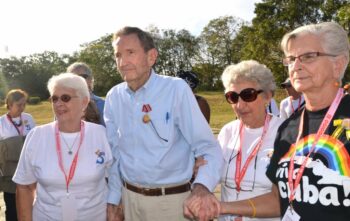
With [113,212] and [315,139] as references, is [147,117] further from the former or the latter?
[315,139]

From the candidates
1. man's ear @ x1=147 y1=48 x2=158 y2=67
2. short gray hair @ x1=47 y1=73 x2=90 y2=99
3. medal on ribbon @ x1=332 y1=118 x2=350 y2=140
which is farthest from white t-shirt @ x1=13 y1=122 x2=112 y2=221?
medal on ribbon @ x1=332 y1=118 x2=350 y2=140

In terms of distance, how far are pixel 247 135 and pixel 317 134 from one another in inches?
53.6

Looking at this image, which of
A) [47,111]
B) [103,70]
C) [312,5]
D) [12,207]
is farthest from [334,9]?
[103,70]

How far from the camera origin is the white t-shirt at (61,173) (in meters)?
3.73

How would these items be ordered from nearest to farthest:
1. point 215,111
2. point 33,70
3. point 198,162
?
1. point 198,162
2. point 215,111
3. point 33,70

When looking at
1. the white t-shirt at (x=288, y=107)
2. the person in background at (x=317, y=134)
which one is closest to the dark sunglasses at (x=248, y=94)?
the person in background at (x=317, y=134)

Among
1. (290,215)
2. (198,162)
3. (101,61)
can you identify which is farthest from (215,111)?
(101,61)

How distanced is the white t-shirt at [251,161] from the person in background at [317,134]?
0.79 metres

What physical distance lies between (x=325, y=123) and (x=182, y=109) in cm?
143

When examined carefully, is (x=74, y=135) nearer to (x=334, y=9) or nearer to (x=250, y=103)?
(x=250, y=103)

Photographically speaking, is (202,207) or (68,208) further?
(68,208)

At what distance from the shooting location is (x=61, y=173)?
3715mm

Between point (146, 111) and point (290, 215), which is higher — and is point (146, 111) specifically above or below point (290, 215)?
above

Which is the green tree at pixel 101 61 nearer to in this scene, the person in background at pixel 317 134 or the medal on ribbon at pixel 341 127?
the person in background at pixel 317 134
